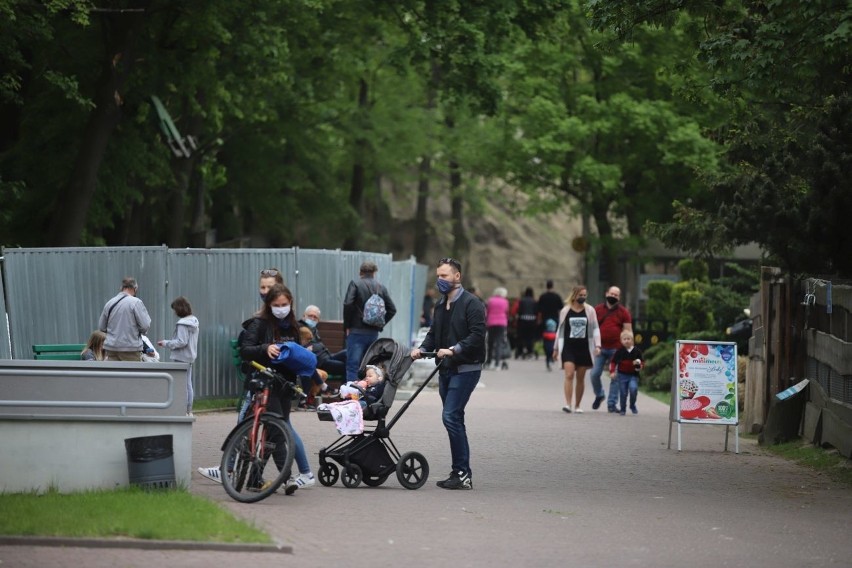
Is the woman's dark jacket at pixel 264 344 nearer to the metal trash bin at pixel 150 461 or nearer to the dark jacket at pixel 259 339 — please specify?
the dark jacket at pixel 259 339

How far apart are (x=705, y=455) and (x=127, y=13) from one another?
12.7 meters

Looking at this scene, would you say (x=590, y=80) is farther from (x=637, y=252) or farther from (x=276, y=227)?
(x=276, y=227)

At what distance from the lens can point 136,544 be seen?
932 centimetres

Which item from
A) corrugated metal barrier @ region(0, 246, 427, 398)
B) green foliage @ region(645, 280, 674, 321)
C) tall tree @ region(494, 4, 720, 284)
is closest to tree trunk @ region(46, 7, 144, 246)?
corrugated metal barrier @ region(0, 246, 427, 398)

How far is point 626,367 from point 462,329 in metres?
9.71

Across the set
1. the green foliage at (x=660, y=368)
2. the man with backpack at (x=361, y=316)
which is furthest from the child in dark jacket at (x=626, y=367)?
the green foliage at (x=660, y=368)

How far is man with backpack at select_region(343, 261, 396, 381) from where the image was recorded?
21.0 m

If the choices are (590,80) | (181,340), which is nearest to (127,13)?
(181,340)

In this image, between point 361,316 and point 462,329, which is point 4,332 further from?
point 462,329

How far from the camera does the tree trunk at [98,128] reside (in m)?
25.2

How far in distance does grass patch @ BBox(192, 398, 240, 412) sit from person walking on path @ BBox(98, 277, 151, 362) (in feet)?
9.66

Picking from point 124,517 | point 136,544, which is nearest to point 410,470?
point 124,517

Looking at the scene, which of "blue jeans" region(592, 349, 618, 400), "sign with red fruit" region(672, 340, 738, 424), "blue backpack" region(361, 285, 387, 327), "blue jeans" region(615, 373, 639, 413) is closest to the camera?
"sign with red fruit" region(672, 340, 738, 424)

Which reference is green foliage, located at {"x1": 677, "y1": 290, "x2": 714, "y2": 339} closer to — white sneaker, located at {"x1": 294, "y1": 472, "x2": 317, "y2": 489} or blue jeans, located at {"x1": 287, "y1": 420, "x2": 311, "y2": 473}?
white sneaker, located at {"x1": 294, "y1": 472, "x2": 317, "y2": 489}
